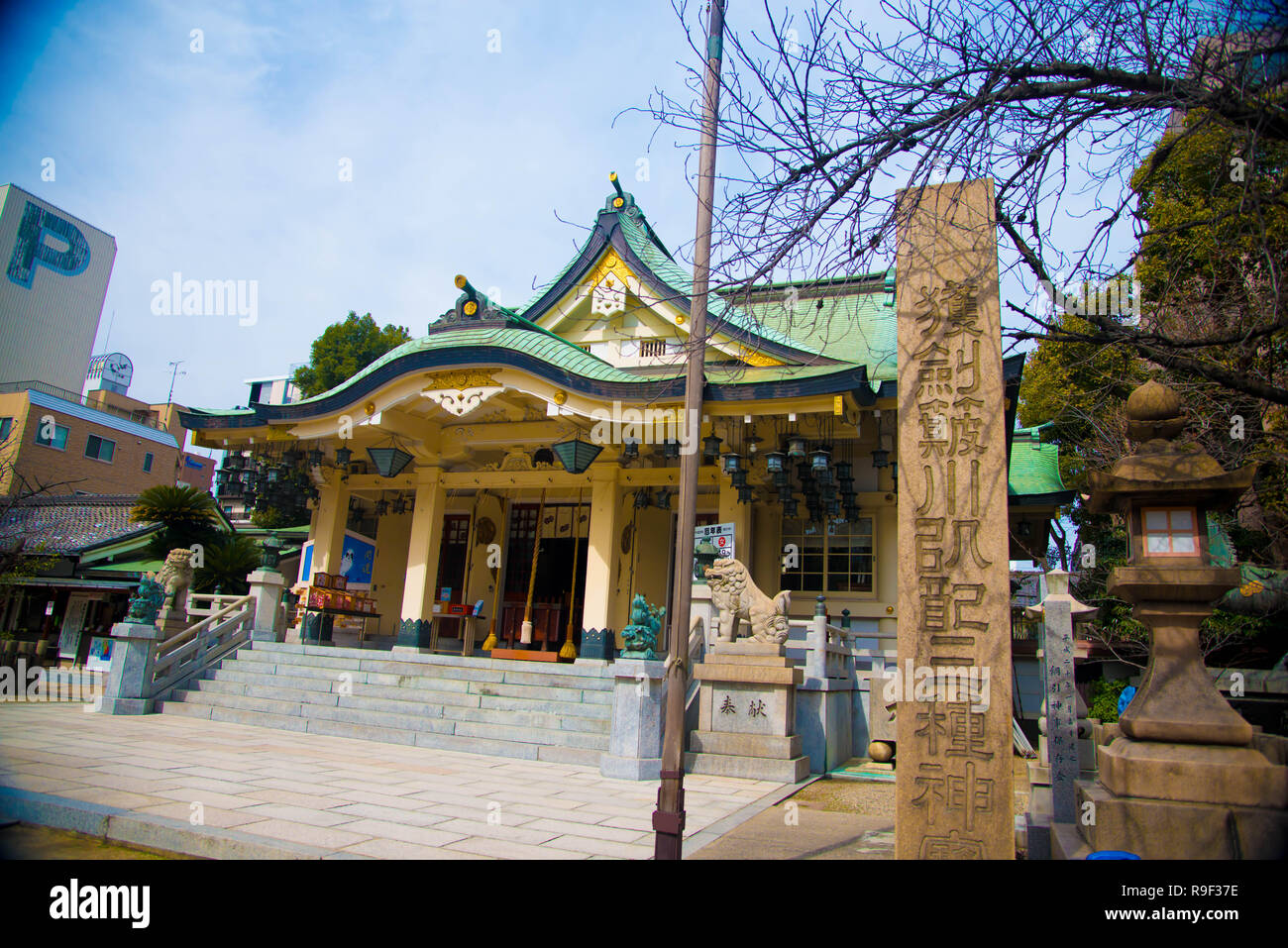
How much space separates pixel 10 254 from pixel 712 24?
1688 centimetres

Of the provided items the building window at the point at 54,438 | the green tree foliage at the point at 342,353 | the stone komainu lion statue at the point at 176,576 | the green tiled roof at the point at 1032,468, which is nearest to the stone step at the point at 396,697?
the stone komainu lion statue at the point at 176,576

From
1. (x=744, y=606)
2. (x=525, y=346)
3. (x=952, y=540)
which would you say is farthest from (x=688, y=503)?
(x=525, y=346)

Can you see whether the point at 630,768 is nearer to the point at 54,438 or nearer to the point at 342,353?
the point at 342,353

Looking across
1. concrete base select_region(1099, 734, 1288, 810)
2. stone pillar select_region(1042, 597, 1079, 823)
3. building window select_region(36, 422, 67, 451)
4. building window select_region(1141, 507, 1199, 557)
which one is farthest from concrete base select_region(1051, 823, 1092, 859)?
building window select_region(36, 422, 67, 451)

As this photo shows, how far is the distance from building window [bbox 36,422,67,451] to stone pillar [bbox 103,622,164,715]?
24291mm

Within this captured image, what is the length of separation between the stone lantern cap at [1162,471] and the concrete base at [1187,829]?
196cm

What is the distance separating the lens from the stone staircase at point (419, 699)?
1047 centimetres

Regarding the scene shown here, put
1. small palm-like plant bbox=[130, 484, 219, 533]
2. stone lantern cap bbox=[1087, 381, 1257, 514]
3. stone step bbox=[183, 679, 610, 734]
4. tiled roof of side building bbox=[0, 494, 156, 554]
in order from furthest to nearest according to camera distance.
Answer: tiled roof of side building bbox=[0, 494, 156, 554], small palm-like plant bbox=[130, 484, 219, 533], stone step bbox=[183, 679, 610, 734], stone lantern cap bbox=[1087, 381, 1257, 514]

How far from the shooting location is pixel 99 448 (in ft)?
108

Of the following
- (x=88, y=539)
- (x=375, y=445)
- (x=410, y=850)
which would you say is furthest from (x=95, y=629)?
(x=410, y=850)

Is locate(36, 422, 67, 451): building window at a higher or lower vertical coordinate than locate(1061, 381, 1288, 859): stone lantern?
higher

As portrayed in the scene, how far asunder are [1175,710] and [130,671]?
44.2 feet

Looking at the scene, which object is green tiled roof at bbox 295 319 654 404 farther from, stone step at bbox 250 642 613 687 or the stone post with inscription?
the stone post with inscription

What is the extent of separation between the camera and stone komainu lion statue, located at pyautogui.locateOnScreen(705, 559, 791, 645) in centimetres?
1021
